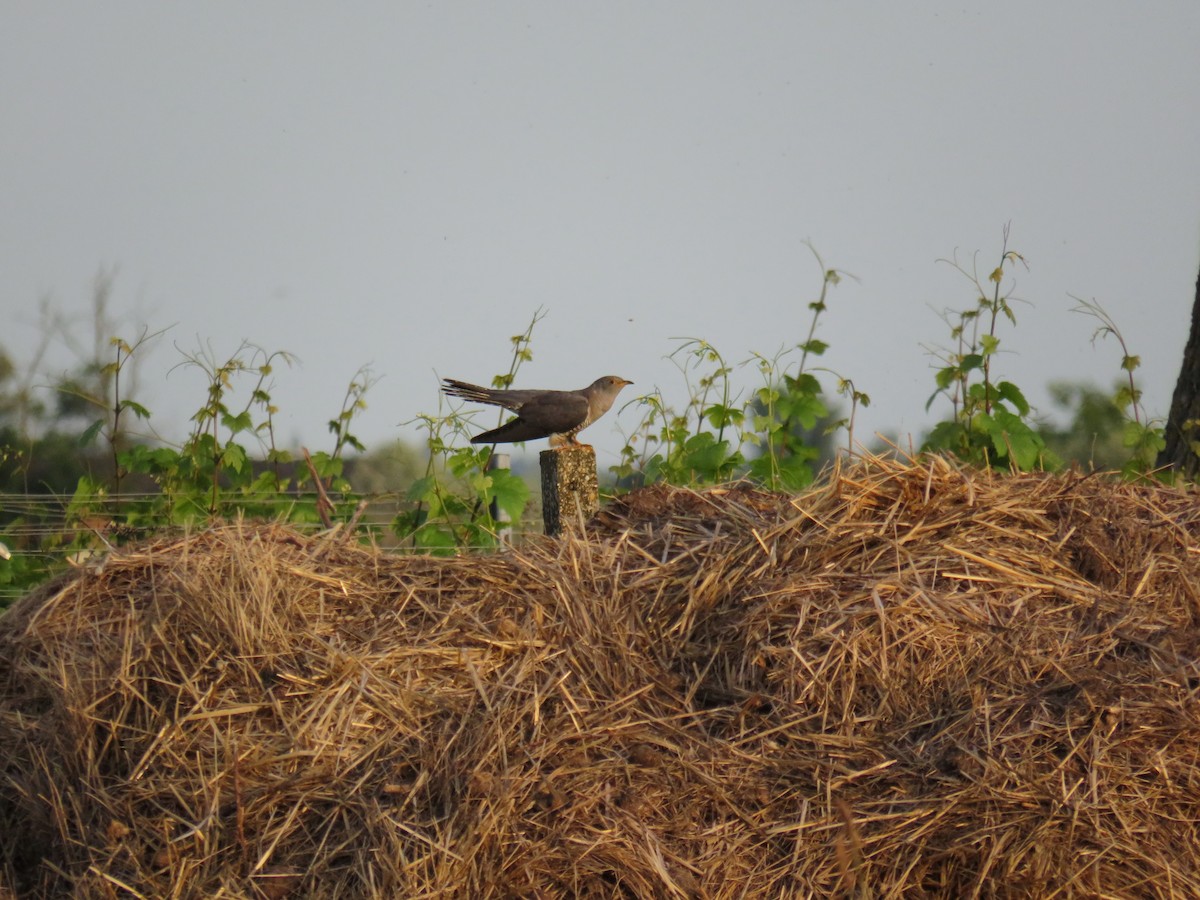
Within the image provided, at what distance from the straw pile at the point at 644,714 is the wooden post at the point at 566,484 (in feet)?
2.84

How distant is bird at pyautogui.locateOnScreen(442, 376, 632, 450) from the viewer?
174 inches

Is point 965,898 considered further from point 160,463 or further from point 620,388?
point 160,463

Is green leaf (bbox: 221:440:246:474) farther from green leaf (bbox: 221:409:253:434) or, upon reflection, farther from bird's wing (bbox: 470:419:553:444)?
bird's wing (bbox: 470:419:553:444)

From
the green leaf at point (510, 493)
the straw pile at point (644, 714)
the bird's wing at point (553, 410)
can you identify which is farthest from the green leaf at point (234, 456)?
the straw pile at point (644, 714)

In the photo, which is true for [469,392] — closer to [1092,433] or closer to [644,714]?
[644,714]

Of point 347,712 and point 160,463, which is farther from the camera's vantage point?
point 160,463

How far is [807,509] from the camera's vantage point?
3.15m

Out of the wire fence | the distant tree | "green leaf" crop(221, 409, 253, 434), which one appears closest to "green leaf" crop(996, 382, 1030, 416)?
the distant tree

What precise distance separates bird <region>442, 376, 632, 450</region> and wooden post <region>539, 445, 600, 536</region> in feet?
0.37

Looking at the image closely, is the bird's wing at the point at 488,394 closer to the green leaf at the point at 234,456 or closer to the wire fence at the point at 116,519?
the wire fence at the point at 116,519

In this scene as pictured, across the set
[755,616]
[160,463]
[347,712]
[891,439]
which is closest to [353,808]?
[347,712]

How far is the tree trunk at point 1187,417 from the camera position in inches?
212

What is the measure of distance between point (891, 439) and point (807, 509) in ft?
1.77

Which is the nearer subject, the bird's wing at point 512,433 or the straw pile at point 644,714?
the straw pile at point 644,714
